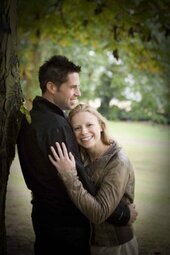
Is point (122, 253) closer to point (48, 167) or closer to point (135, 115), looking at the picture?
point (48, 167)

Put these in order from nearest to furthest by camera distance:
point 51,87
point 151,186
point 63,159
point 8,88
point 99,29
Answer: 1. point 63,159
2. point 8,88
3. point 51,87
4. point 99,29
5. point 151,186

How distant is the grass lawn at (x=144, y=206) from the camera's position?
3568mm

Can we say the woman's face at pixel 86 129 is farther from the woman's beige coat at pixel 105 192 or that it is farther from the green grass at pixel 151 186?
the green grass at pixel 151 186

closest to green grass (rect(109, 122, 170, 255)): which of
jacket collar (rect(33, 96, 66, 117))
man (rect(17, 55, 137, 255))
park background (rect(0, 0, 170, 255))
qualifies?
park background (rect(0, 0, 170, 255))

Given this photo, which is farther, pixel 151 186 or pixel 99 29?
pixel 151 186

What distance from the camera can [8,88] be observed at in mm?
2125

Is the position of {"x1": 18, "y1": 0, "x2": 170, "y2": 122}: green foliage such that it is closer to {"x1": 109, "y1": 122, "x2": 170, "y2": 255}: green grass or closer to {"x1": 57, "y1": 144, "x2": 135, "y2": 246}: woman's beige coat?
{"x1": 57, "y1": 144, "x2": 135, "y2": 246}: woman's beige coat

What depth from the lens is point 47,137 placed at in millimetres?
2041

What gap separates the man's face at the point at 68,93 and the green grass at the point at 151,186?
68.3 inches

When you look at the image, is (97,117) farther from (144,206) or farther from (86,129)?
(144,206)

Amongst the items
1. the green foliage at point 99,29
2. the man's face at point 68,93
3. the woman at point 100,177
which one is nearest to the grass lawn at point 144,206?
the woman at point 100,177

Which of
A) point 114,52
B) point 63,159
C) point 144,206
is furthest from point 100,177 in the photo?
point 144,206

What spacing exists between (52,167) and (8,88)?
0.48 m

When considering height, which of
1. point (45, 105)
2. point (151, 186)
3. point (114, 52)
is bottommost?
point (151, 186)
